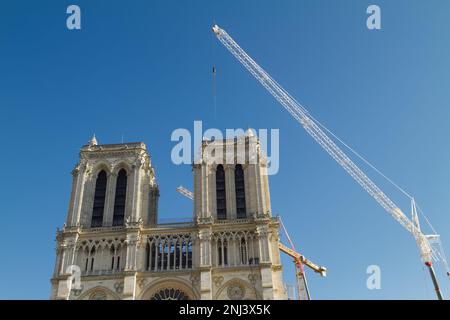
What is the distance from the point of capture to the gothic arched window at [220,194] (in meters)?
68.6

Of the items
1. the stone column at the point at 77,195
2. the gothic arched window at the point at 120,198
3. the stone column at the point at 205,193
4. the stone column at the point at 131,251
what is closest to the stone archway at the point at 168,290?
the stone column at the point at 131,251

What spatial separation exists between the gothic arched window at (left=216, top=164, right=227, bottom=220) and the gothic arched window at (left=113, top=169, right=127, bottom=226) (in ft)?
47.9

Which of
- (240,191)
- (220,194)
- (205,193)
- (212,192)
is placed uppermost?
(240,191)

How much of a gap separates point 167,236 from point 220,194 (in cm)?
1079

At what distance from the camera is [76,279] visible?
62.2 m

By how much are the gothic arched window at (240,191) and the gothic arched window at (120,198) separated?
17.6 meters

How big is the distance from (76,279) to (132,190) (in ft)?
49.9

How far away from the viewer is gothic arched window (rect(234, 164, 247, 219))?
6850 cm

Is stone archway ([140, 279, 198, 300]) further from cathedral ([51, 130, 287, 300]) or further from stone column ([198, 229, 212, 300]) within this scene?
stone column ([198, 229, 212, 300])

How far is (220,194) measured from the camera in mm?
70500

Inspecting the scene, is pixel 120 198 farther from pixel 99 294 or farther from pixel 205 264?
pixel 205 264

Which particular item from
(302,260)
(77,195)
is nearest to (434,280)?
(302,260)
